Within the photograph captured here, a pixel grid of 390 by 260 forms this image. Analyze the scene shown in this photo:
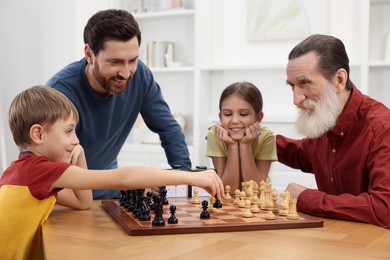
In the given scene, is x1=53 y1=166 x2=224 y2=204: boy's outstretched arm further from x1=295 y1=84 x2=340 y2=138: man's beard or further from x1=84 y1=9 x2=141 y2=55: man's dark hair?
x1=84 y1=9 x2=141 y2=55: man's dark hair

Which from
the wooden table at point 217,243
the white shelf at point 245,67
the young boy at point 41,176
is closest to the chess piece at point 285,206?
the wooden table at point 217,243

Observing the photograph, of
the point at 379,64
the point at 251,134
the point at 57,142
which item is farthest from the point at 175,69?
the point at 57,142

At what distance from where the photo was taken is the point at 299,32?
5.55 metres

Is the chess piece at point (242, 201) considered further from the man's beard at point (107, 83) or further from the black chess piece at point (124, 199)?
the man's beard at point (107, 83)

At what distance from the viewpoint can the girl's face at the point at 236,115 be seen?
2889 millimetres

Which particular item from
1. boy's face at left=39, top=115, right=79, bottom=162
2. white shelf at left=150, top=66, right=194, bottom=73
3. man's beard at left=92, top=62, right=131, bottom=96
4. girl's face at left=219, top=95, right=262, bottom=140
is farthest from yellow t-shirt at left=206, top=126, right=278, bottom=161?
white shelf at left=150, top=66, right=194, bottom=73

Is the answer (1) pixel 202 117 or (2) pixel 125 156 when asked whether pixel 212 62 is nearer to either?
(1) pixel 202 117

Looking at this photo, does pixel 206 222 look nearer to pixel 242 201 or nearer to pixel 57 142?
pixel 242 201

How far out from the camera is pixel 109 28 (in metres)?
2.61

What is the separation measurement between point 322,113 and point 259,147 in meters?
0.68

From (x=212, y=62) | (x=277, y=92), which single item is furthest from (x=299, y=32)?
(x=212, y=62)

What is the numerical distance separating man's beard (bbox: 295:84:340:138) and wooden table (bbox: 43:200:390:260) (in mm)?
554

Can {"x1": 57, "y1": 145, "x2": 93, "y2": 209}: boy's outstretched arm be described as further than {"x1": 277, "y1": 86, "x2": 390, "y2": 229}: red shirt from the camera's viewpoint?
Yes

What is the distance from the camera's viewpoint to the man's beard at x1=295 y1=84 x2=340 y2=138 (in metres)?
2.33
